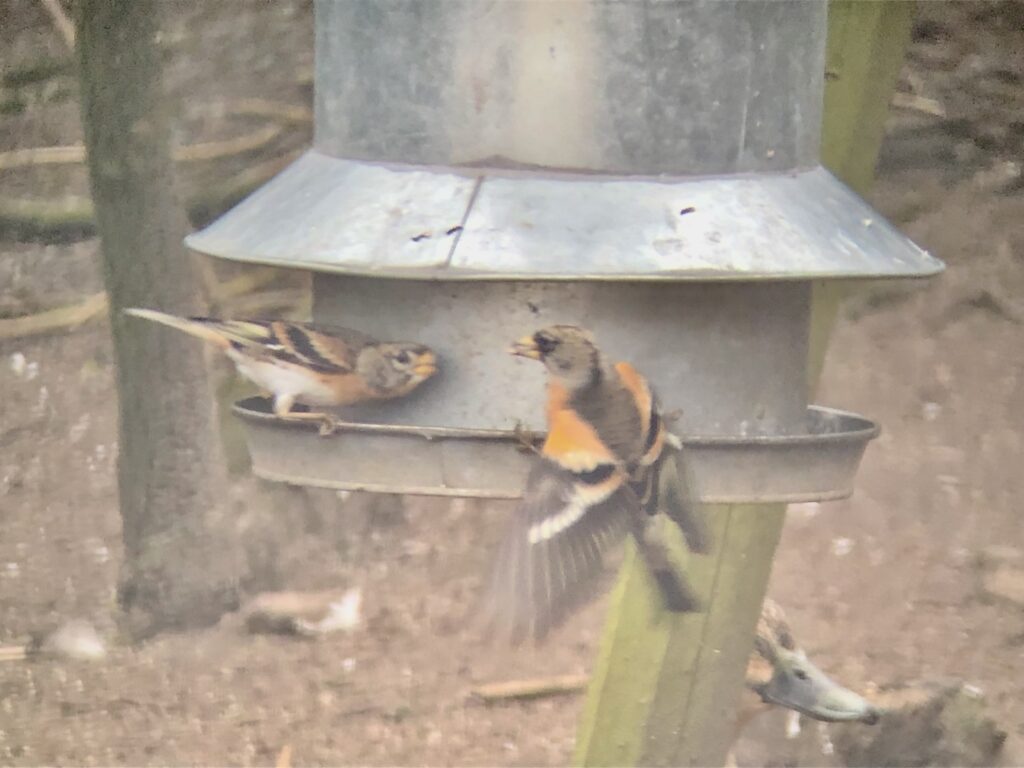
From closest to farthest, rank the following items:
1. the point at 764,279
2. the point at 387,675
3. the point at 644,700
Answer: the point at 764,279 → the point at 644,700 → the point at 387,675

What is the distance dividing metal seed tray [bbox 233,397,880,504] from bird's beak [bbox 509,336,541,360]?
0.11m

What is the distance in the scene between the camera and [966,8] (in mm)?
4176

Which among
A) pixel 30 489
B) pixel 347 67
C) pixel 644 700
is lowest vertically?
pixel 30 489

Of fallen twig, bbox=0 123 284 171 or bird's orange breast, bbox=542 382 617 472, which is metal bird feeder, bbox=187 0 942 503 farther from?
fallen twig, bbox=0 123 284 171

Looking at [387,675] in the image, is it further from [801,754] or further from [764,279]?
[764,279]

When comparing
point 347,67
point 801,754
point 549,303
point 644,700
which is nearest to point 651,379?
point 549,303

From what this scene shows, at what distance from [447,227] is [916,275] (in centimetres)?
62

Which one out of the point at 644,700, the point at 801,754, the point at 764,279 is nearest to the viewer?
the point at 764,279

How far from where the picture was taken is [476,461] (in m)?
1.71

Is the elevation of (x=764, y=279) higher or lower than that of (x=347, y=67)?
lower

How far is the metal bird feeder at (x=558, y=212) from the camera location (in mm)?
1647

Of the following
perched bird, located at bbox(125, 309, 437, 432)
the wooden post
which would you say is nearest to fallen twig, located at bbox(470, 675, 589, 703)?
the wooden post

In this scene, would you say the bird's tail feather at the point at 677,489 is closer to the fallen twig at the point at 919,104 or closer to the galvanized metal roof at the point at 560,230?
the galvanized metal roof at the point at 560,230

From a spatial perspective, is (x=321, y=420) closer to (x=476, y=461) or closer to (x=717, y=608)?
(x=476, y=461)
